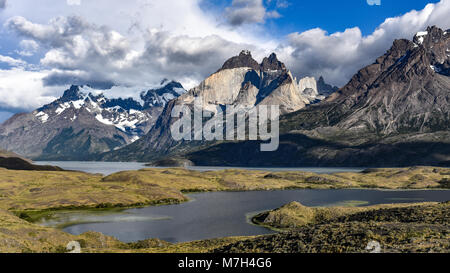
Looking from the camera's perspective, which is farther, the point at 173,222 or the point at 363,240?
the point at 173,222

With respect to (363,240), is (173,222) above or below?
below

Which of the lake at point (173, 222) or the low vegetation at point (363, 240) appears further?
the lake at point (173, 222)

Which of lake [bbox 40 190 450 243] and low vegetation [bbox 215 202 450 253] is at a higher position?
low vegetation [bbox 215 202 450 253]

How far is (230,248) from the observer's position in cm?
7031

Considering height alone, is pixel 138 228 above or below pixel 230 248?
below

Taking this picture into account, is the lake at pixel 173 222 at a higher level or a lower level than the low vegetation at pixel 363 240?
lower

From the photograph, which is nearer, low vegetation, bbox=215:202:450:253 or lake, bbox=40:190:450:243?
low vegetation, bbox=215:202:450:253

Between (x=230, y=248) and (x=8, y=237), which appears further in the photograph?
(x=8, y=237)
